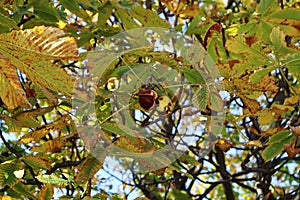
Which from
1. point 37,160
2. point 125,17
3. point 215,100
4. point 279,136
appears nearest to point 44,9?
point 125,17

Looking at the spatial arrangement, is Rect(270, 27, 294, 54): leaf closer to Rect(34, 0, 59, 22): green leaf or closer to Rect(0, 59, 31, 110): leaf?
Rect(34, 0, 59, 22): green leaf

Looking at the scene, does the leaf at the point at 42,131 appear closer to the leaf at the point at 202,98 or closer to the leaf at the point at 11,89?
the leaf at the point at 202,98

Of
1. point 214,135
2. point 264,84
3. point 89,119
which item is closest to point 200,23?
point 214,135

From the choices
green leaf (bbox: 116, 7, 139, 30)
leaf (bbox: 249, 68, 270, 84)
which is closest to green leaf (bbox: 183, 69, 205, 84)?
leaf (bbox: 249, 68, 270, 84)

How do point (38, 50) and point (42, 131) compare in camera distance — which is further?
point (42, 131)

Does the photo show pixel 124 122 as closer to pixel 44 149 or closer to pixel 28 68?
pixel 44 149

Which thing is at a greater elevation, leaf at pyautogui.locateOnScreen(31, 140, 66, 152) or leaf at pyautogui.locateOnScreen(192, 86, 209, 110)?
leaf at pyautogui.locateOnScreen(192, 86, 209, 110)

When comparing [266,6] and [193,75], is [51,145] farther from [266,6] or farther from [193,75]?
[266,6]
